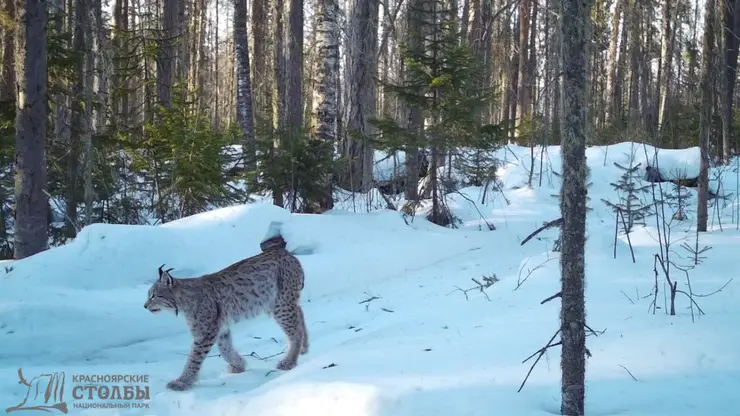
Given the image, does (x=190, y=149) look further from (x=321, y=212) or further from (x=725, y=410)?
(x=725, y=410)

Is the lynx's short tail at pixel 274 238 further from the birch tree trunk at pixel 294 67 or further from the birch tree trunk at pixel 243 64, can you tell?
the birch tree trunk at pixel 243 64

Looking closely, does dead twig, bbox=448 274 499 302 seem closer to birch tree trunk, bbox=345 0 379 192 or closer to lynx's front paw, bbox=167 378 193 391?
lynx's front paw, bbox=167 378 193 391

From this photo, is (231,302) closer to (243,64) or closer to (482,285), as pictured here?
(482,285)

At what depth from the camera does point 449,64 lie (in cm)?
1037

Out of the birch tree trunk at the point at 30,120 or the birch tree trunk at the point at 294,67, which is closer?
the birch tree trunk at the point at 30,120

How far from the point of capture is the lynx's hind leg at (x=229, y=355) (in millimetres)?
5230

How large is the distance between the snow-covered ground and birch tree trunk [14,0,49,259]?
1.40 meters

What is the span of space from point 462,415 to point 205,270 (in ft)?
16.5

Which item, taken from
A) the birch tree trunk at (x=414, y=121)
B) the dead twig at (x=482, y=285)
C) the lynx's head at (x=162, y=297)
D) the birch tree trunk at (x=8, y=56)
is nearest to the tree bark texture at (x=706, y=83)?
the dead twig at (x=482, y=285)

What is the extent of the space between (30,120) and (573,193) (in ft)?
24.2

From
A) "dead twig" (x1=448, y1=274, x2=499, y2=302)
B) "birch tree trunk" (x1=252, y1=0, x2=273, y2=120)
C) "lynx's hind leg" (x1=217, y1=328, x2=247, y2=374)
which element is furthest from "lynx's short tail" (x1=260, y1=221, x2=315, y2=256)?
"birch tree trunk" (x1=252, y1=0, x2=273, y2=120)

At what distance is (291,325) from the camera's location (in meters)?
5.58

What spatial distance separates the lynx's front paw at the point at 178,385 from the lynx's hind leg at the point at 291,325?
0.95 m

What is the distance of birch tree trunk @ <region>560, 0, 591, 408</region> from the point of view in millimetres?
3121
